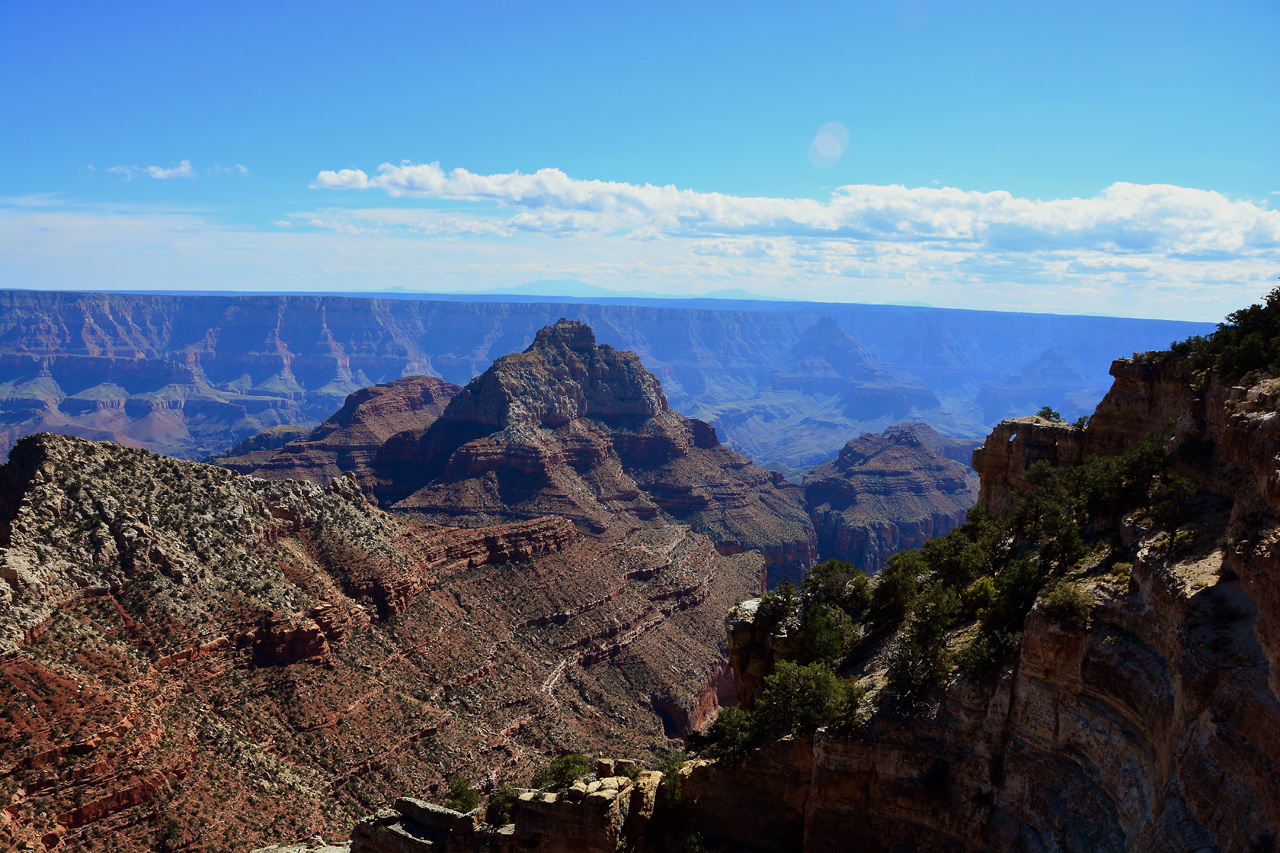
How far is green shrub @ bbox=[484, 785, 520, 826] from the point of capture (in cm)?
4122

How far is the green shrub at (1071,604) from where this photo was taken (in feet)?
91.6

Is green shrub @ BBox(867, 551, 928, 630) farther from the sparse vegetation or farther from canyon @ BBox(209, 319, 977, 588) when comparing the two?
canyon @ BBox(209, 319, 977, 588)

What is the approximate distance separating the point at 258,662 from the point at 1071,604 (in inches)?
2334

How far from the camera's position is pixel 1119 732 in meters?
25.8

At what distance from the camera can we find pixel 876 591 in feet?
147

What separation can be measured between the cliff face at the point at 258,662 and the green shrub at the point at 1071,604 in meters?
47.6

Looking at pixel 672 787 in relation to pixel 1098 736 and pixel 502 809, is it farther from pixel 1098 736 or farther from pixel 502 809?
pixel 1098 736

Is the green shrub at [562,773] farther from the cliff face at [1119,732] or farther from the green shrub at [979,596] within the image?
the green shrub at [979,596]

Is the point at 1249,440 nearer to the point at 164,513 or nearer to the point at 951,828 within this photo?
the point at 951,828

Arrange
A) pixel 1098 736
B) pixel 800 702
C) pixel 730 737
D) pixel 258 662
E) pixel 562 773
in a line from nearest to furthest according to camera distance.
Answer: pixel 1098 736
pixel 800 702
pixel 730 737
pixel 562 773
pixel 258 662

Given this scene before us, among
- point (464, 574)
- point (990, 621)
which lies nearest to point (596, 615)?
point (464, 574)

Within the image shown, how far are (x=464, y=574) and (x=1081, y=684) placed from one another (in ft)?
264

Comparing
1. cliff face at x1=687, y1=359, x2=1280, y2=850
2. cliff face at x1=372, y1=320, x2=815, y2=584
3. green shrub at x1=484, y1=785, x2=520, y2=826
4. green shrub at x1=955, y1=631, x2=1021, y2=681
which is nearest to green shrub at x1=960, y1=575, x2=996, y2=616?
green shrub at x1=955, y1=631, x2=1021, y2=681

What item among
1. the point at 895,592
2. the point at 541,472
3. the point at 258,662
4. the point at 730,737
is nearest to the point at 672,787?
the point at 730,737
